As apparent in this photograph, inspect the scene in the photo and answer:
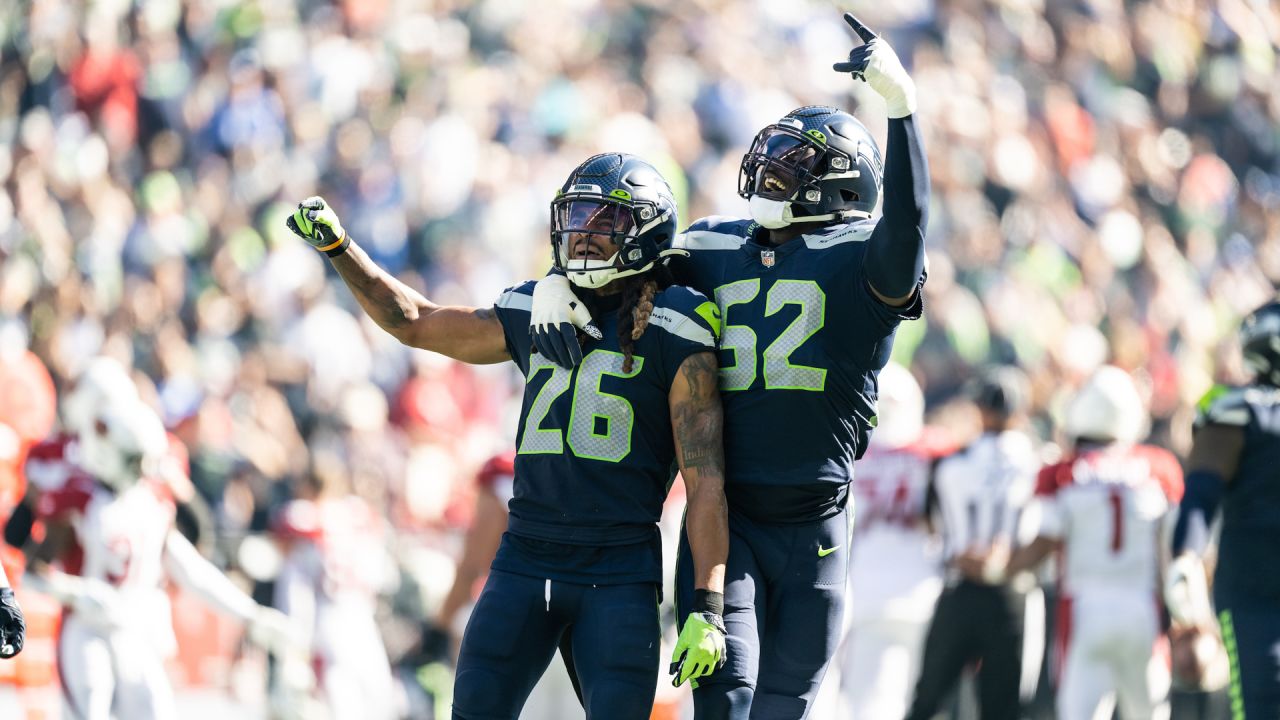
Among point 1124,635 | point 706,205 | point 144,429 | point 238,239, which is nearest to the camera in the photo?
point 144,429

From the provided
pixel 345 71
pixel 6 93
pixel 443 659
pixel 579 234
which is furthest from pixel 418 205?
pixel 579 234

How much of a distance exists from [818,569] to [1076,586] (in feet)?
12.1

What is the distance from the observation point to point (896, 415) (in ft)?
30.2

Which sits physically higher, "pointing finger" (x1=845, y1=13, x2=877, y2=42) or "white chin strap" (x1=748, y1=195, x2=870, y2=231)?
"pointing finger" (x1=845, y1=13, x2=877, y2=42)

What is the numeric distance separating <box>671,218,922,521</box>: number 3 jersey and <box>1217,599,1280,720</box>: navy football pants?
1.87 meters

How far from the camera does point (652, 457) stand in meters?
5.04

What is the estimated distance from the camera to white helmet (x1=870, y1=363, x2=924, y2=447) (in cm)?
915

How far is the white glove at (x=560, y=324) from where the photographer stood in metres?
5.00

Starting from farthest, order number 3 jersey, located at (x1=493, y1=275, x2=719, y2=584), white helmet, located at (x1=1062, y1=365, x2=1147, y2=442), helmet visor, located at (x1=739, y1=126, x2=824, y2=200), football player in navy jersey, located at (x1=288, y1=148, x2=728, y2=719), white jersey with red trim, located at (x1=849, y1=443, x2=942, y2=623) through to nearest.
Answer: white jersey with red trim, located at (x1=849, y1=443, x2=942, y2=623)
white helmet, located at (x1=1062, y1=365, x2=1147, y2=442)
helmet visor, located at (x1=739, y1=126, x2=824, y2=200)
number 3 jersey, located at (x1=493, y1=275, x2=719, y2=584)
football player in navy jersey, located at (x1=288, y1=148, x2=728, y2=719)

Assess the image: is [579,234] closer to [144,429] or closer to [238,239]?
[144,429]

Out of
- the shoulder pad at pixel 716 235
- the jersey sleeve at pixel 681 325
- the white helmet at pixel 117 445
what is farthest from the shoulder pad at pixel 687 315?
the white helmet at pixel 117 445

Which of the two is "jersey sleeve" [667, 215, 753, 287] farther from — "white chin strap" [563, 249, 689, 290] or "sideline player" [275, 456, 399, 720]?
"sideline player" [275, 456, 399, 720]

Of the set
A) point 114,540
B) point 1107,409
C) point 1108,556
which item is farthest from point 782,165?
point 1108,556

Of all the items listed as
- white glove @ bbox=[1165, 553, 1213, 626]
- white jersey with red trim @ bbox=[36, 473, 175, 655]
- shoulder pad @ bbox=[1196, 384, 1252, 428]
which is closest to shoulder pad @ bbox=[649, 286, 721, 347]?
shoulder pad @ bbox=[1196, 384, 1252, 428]
